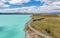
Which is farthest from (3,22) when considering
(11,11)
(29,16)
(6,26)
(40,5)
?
(40,5)

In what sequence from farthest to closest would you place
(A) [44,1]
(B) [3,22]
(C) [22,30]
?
(A) [44,1] → (B) [3,22] → (C) [22,30]

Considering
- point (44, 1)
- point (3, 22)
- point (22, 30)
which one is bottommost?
point (22, 30)

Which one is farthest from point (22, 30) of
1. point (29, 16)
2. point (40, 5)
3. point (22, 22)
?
point (40, 5)

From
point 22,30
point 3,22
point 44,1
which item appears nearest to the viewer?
point 22,30

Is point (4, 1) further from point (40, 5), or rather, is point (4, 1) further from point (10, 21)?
point (40, 5)

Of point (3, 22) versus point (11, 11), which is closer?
point (3, 22)

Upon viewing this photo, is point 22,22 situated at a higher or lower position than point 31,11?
lower

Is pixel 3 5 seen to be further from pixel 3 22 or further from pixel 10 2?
pixel 3 22
